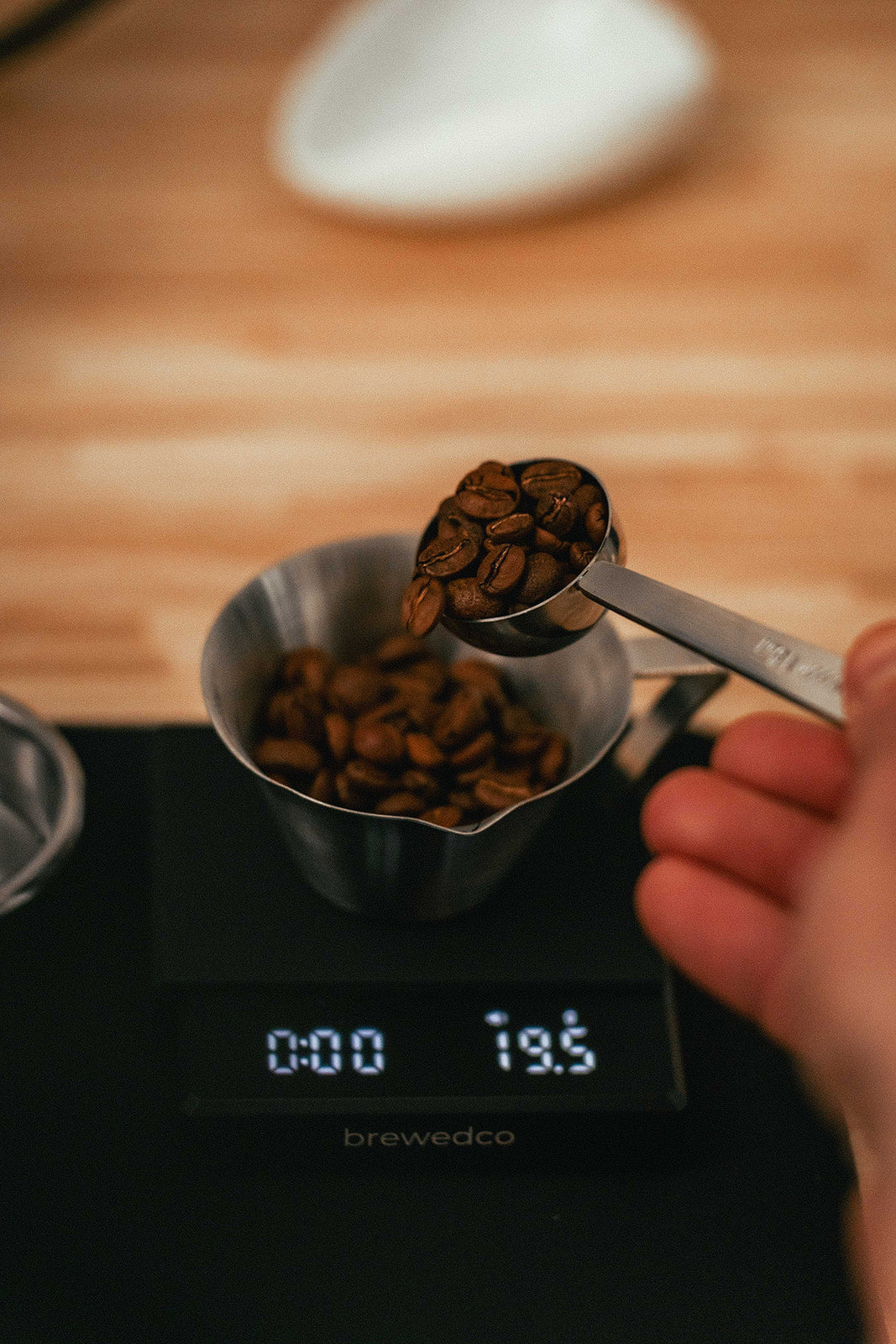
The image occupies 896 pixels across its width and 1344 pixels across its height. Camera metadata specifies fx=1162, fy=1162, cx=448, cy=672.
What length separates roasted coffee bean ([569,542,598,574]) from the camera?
2.13 ft

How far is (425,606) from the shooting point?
0.65m

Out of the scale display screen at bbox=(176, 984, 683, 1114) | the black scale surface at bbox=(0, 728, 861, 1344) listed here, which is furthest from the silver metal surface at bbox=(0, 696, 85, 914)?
the scale display screen at bbox=(176, 984, 683, 1114)

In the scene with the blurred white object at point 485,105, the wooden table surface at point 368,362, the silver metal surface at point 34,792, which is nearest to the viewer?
the silver metal surface at point 34,792

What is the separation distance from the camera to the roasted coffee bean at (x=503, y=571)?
0.65 meters

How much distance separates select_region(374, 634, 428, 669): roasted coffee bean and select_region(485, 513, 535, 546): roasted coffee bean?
0.43ft

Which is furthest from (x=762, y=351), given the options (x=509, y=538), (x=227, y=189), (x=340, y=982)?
(x=340, y=982)

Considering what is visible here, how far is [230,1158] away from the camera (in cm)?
68

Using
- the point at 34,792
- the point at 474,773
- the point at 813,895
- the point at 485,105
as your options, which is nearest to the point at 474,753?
the point at 474,773

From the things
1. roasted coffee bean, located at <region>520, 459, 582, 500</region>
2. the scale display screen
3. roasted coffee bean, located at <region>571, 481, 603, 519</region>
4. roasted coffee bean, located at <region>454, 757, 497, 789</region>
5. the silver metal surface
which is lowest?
the scale display screen

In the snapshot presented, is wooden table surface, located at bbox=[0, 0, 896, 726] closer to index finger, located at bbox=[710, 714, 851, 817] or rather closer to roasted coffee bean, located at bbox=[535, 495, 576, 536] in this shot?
index finger, located at bbox=[710, 714, 851, 817]

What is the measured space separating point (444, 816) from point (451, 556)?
15cm

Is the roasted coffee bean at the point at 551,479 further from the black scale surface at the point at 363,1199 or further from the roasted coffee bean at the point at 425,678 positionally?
the black scale surface at the point at 363,1199

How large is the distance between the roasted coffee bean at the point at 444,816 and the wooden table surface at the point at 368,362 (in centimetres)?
58

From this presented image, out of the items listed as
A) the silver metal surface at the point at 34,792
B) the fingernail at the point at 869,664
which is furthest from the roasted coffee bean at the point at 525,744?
the silver metal surface at the point at 34,792
